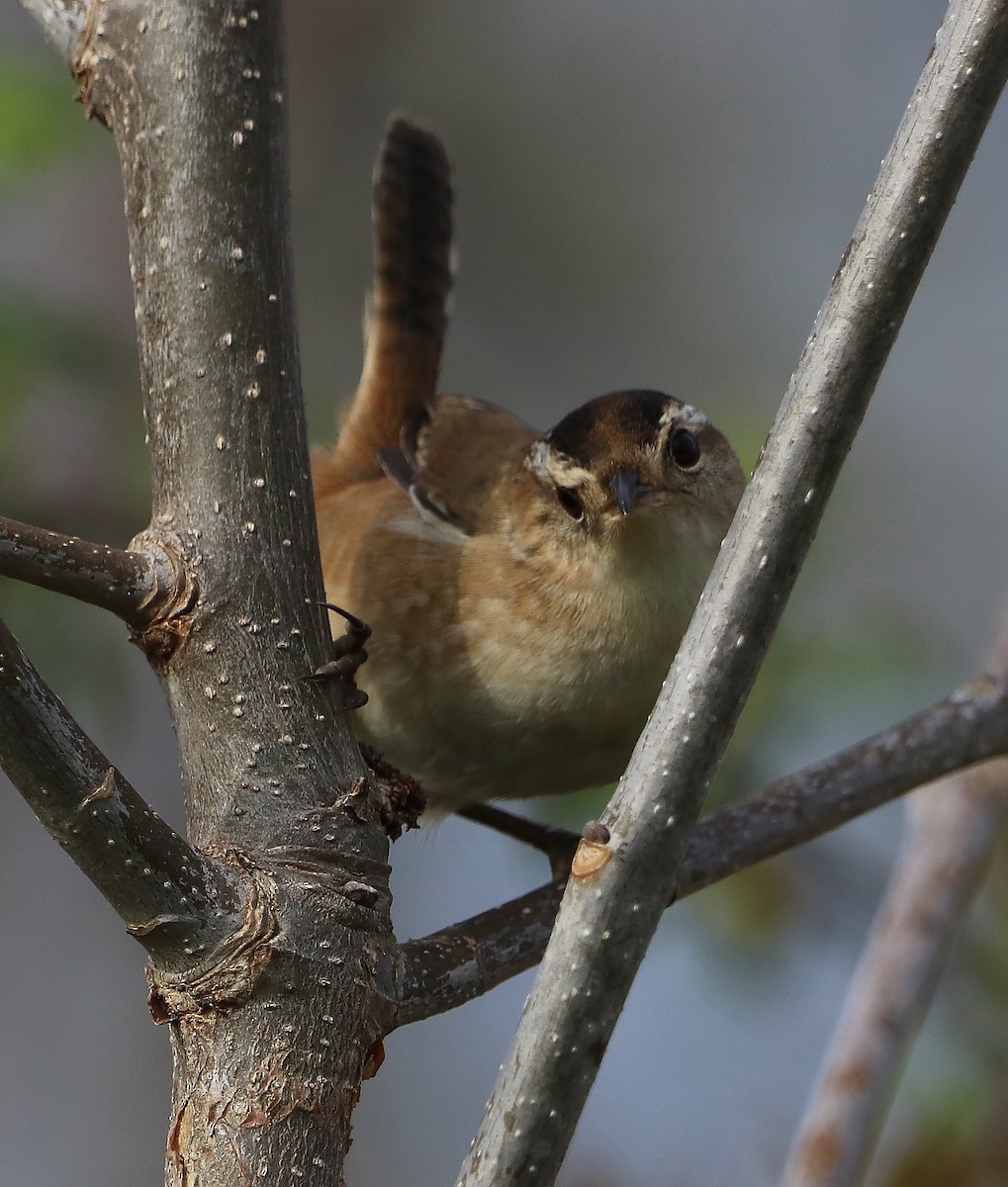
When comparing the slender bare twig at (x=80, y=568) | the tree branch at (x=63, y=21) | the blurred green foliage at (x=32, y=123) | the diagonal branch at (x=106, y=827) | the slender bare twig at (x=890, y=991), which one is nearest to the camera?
the diagonal branch at (x=106, y=827)

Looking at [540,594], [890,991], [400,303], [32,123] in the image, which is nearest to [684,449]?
[540,594]

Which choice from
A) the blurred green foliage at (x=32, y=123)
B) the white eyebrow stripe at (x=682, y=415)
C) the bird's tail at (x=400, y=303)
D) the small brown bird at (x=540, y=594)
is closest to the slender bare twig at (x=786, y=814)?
the small brown bird at (x=540, y=594)

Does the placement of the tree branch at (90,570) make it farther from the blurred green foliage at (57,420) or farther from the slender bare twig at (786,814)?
the blurred green foliage at (57,420)

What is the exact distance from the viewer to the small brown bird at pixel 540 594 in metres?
2.81

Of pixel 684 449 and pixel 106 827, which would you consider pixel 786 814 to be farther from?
pixel 106 827

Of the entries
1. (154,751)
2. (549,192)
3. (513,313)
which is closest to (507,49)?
(549,192)

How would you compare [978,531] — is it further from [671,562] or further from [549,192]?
[671,562]

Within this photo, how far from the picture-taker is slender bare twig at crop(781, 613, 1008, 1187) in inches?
96.5

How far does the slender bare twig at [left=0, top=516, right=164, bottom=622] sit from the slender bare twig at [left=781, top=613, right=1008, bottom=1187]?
1495 millimetres

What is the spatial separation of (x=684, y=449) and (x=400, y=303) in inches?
49.8

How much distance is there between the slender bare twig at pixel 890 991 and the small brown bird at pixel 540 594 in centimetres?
62

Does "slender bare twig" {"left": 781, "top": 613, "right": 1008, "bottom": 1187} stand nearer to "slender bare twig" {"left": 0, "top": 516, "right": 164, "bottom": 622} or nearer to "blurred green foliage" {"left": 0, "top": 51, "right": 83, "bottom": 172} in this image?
"slender bare twig" {"left": 0, "top": 516, "right": 164, "bottom": 622}

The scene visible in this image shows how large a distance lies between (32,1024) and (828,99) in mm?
6919

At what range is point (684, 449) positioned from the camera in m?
2.94
